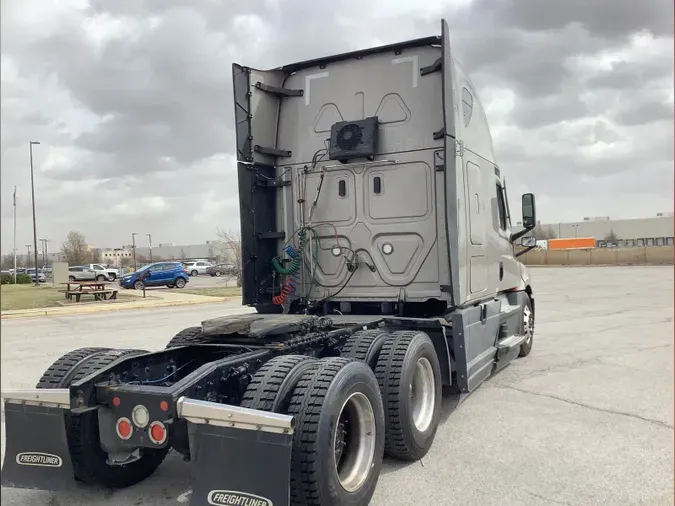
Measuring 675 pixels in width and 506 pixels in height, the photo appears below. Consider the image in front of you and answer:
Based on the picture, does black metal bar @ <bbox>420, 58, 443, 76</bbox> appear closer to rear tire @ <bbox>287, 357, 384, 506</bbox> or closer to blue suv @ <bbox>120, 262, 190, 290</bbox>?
rear tire @ <bbox>287, 357, 384, 506</bbox>

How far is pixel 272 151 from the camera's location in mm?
6648

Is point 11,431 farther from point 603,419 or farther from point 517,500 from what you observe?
point 603,419

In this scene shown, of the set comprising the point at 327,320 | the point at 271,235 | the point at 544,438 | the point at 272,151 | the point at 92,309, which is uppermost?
the point at 272,151

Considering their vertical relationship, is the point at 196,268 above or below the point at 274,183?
below

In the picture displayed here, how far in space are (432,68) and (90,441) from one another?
4714 millimetres

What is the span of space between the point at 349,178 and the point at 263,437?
3.88m

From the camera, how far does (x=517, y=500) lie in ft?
12.7

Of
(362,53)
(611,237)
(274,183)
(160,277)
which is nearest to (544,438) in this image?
(274,183)

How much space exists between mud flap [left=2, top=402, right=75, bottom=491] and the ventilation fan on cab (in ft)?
12.6

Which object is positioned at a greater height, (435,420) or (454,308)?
(454,308)

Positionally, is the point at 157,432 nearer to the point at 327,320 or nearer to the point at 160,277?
the point at 327,320

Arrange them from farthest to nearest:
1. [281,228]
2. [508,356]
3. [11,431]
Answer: [508,356]
[281,228]
[11,431]

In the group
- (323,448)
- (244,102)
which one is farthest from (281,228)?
(323,448)

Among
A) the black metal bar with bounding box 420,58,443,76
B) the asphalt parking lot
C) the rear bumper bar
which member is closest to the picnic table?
the asphalt parking lot
